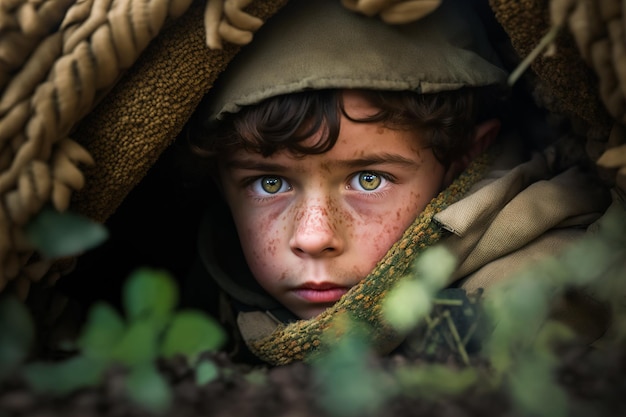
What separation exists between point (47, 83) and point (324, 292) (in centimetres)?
54

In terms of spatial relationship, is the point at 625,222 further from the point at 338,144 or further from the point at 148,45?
the point at 148,45

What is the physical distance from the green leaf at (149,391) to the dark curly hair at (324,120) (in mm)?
547

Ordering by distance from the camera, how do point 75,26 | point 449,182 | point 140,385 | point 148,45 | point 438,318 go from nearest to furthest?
point 140,385 < point 438,318 < point 75,26 < point 148,45 < point 449,182

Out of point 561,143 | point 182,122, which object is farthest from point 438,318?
point 561,143

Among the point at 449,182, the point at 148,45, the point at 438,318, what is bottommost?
the point at 449,182

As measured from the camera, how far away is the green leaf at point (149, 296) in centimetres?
57

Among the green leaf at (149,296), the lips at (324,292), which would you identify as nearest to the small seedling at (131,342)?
the green leaf at (149,296)

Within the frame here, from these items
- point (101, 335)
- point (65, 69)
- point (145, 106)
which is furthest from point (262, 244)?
point (101, 335)

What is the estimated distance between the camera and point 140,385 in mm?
526

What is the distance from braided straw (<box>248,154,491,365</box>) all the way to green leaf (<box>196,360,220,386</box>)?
40 centimetres

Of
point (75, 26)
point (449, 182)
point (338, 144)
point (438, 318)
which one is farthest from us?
point (449, 182)

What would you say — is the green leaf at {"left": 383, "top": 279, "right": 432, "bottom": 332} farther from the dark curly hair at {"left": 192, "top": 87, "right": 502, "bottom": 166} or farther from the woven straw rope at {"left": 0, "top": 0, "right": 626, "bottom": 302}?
the dark curly hair at {"left": 192, "top": 87, "right": 502, "bottom": 166}

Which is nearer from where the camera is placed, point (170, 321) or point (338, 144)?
point (170, 321)

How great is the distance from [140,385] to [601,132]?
672mm
